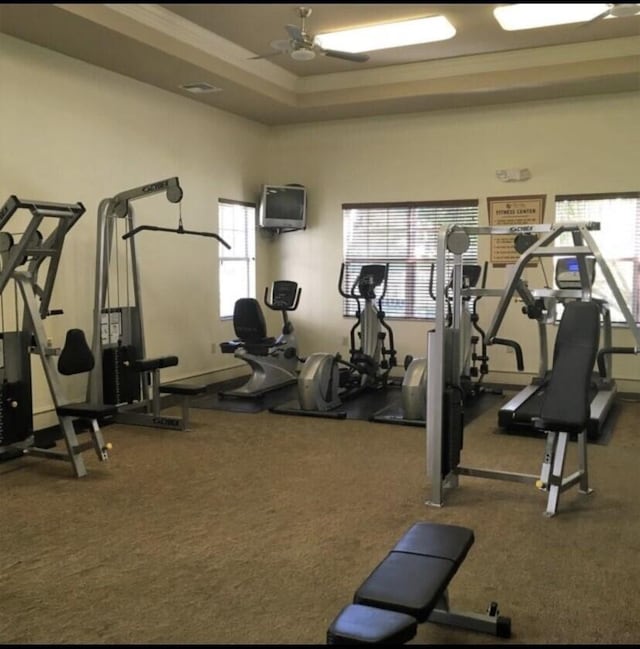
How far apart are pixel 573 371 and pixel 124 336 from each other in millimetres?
3765

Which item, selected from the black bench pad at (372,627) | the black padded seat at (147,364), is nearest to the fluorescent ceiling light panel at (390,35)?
the black padded seat at (147,364)

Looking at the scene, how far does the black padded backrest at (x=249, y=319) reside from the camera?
22.2 feet

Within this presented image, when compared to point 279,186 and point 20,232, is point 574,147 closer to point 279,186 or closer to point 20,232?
point 279,186

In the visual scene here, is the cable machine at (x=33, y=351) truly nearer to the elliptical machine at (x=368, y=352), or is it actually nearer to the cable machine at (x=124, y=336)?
the cable machine at (x=124, y=336)

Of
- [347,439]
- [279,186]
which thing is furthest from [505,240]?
[347,439]

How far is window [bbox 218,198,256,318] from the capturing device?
25.3 feet

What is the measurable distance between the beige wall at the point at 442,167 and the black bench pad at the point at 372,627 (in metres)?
5.66

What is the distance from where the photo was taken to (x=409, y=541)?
2.53 meters

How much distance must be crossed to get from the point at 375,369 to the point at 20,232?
3.62m

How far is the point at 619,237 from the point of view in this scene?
6.86 m

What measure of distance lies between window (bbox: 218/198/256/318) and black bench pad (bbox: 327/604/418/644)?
5.90 metres

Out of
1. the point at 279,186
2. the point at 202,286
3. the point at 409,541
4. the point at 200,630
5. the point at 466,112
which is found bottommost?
the point at 200,630

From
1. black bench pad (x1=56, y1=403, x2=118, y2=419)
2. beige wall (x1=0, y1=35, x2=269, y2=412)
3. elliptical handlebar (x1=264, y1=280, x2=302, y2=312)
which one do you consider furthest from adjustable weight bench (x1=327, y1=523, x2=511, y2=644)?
elliptical handlebar (x1=264, y1=280, x2=302, y2=312)

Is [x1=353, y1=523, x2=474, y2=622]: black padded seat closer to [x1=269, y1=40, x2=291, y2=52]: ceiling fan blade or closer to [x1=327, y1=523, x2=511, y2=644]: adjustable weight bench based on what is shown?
[x1=327, y1=523, x2=511, y2=644]: adjustable weight bench
